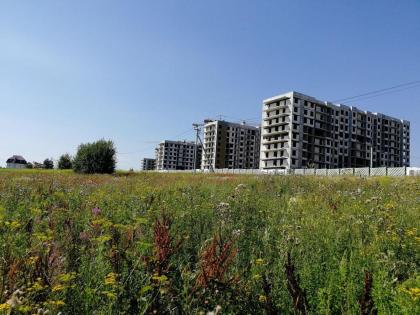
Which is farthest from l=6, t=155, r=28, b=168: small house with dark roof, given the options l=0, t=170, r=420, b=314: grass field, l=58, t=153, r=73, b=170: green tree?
l=0, t=170, r=420, b=314: grass field

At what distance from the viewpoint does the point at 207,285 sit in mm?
2449

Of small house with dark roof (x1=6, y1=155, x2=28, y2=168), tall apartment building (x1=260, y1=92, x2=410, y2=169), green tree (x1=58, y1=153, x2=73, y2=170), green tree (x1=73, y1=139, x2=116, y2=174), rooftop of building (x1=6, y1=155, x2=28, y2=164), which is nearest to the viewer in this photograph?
green tree (x1=73, y1=139, x2=116, y2=174)

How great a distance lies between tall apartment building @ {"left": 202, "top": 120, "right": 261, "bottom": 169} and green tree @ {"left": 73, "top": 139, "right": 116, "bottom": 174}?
8793 centimetres

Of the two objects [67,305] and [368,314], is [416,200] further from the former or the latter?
[67,305]

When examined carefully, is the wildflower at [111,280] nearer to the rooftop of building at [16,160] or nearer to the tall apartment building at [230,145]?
the tall apartment building at [230,145]

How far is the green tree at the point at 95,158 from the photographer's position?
148ft

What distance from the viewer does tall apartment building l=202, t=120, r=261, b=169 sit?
137 metres

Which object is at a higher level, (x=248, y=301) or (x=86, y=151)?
(x=86, y=151)

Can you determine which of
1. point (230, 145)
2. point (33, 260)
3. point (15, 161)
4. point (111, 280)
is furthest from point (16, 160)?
point (111, 280)

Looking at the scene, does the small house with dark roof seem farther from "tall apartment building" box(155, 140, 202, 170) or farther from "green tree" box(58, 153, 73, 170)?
"green tree" box(58, 153, 73, 170)

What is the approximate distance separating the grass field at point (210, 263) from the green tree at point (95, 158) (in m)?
40.5

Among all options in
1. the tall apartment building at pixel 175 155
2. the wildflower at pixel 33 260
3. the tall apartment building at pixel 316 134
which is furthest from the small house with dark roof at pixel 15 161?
the wildflower at pixel 33 260

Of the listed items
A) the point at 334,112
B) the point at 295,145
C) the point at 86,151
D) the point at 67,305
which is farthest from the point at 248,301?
the point at 334,112

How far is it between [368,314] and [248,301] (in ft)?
3.37
